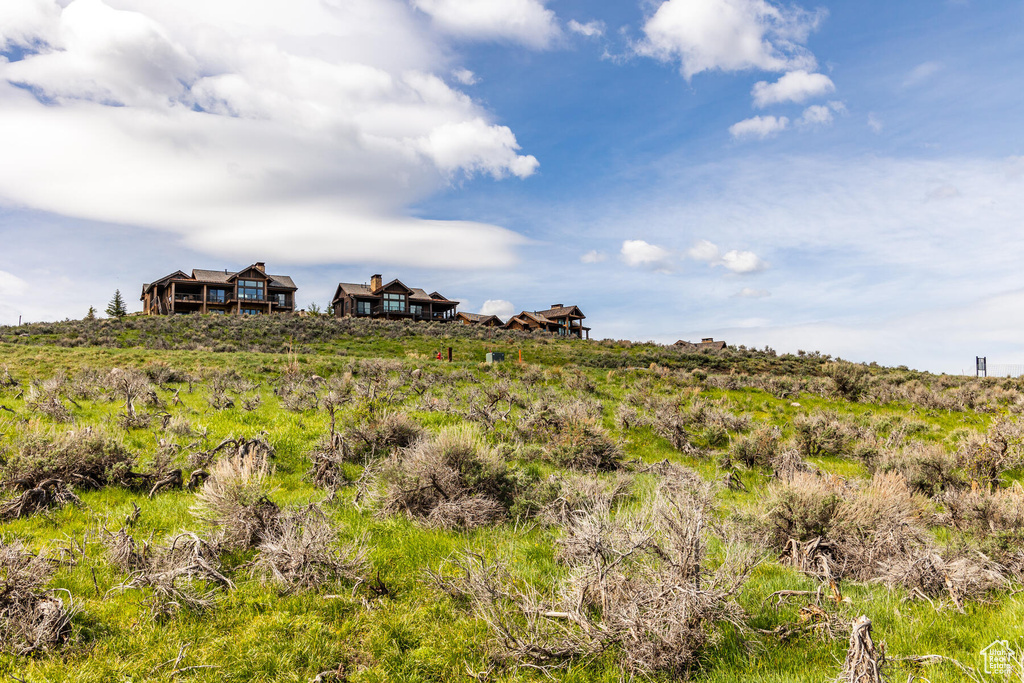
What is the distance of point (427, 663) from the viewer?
13.4 feet

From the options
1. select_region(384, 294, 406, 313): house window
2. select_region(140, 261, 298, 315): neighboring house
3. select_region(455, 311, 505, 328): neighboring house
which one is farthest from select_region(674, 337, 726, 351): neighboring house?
select_region(140, 261, 298, 315): neighboring house

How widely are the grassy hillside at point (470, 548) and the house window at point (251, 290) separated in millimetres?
51062

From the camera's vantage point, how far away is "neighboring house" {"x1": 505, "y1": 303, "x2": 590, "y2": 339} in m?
71.4

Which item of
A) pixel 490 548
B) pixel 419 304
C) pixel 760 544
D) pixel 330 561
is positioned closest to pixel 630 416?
pixel 760 544

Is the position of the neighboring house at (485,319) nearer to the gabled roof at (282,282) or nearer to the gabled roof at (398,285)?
the gabled roof at (398,285)

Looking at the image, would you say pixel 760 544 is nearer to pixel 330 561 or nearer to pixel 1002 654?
pixel 1002 654

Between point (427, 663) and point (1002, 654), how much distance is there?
4.22 m

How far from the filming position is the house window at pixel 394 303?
6575 centimetres

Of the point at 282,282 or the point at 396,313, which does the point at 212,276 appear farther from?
the point at 396,313

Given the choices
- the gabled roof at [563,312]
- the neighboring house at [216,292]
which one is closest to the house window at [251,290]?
the neighboring house at [216,292]

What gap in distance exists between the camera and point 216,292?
60719 mm

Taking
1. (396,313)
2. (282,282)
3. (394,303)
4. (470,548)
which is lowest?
(470,548)

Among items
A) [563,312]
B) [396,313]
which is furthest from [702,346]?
[396,313]

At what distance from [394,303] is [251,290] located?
646 inches
